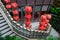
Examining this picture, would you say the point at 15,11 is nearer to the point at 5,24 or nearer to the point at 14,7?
the point at 14,7

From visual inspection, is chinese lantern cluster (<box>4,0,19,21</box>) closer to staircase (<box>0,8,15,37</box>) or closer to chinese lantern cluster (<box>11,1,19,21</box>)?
chinese lantern cluster (<box>11,1,19,21</box>)

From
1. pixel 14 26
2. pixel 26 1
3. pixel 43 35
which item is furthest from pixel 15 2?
pixel 43 35

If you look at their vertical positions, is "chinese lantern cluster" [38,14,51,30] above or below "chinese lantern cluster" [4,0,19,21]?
below

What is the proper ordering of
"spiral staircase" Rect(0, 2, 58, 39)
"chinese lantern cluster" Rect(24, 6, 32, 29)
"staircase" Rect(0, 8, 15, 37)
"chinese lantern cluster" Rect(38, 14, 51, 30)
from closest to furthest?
"staircase" Rect(0, 8, 15, 37) < "spiral staircase" Rect(0, 2, 58, 39) < "chinese lantern cluster" Rect(24, 6, 32, 29) < "chinese lantern cluster" Rect(38, 14, 51, 30)

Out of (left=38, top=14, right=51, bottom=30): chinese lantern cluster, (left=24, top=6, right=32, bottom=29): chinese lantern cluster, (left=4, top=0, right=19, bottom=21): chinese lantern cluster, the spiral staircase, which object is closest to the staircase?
the spiral staircase

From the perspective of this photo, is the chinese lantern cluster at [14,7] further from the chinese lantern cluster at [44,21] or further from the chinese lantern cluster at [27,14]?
the chinese lantern cluster at [44,21]

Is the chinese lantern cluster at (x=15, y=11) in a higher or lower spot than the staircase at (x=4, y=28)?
higher

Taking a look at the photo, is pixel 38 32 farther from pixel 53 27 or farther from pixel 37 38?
pixel 53 27

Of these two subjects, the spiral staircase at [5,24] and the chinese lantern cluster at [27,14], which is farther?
the chinese lantern cluster at [27,14]

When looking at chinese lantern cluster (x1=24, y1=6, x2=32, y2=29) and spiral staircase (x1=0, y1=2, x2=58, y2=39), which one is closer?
spiral staircase (x1=0, y1=2, x2=58, y2=39)

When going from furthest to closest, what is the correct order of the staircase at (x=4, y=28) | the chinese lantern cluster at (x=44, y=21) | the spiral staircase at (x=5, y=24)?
the chinese lantern cluster at (x=44, y=21)
the spiral staircase at (x=5, y=24)
the staircase at (x=4, y=28)

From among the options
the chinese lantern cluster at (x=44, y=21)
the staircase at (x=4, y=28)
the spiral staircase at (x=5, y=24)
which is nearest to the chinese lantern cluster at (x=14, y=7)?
the spiral staircase at (x=5, y=24)

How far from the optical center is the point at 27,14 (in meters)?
31.3

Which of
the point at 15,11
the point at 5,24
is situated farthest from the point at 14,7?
the point at 5,24
